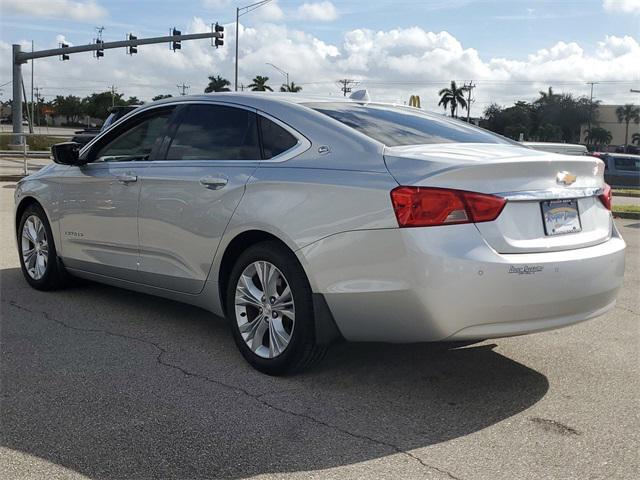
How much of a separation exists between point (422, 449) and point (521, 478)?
47 centimetres

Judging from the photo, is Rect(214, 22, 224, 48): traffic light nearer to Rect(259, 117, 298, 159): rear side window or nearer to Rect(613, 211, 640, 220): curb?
Rect(613, 211, 640, 220): curb

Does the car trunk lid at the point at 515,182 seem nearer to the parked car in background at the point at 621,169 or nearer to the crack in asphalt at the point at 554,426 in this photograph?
the crack in asphalt at the point at 554,426

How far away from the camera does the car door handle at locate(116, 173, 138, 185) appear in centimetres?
542

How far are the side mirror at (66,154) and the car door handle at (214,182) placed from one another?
1.69m

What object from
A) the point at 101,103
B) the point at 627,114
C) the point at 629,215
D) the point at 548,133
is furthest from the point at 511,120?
the point at 629,215

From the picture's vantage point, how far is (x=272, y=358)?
4383mm

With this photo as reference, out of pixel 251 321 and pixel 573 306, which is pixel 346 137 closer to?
pixel 251 321

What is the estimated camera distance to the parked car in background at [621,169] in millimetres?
27359

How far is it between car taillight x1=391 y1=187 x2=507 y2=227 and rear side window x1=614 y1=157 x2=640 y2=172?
85.2 feet

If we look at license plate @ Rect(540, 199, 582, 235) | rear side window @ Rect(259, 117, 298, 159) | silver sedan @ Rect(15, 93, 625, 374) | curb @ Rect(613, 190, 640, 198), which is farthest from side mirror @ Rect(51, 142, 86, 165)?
curb @ Rect(613, 190, 640, 198)

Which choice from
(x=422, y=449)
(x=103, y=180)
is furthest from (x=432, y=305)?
(x=103, y=180)

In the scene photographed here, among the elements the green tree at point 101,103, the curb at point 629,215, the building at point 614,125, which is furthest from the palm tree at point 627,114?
the curb at point 629,215

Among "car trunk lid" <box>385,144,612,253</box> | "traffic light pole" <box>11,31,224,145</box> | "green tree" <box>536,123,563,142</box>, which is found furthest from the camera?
"green tree" <box>536,123,563,142</box>

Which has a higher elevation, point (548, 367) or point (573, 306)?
point (573, 306)
